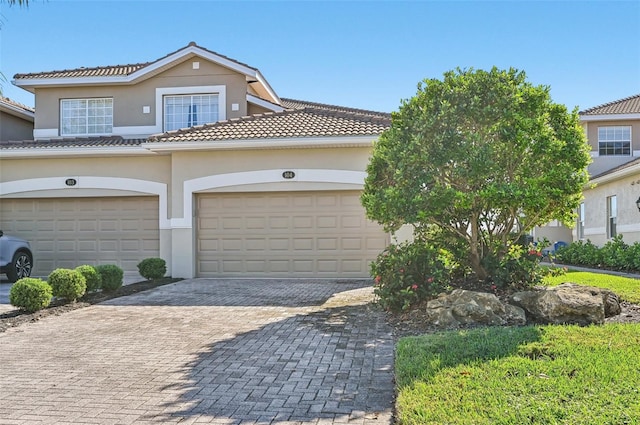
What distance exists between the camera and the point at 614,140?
22.0m

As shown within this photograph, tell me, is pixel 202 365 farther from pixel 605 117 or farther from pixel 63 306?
pixel 605 117

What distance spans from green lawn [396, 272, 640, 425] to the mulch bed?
5982 mm

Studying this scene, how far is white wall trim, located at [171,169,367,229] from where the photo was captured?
13.3m

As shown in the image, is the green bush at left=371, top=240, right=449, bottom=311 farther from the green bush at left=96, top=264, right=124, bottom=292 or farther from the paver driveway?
the green bush at left=96, top=264, right=124, bottom=292

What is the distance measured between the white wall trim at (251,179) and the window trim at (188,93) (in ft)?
10.8

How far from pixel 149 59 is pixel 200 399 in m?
15.5

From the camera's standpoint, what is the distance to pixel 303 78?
16.1 metres

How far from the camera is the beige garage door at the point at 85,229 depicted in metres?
14.6

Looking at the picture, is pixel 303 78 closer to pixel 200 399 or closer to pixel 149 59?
pixel 149 59

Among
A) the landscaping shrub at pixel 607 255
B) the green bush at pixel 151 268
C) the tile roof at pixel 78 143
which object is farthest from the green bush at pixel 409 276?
the tile roof at pixel 78 143

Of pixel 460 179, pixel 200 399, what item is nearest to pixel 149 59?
pixel 460 179

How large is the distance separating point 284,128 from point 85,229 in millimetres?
6447

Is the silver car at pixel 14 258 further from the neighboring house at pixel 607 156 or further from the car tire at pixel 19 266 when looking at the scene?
the neighboring house at pixel 607 156

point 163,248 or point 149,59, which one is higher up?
point 149,59
